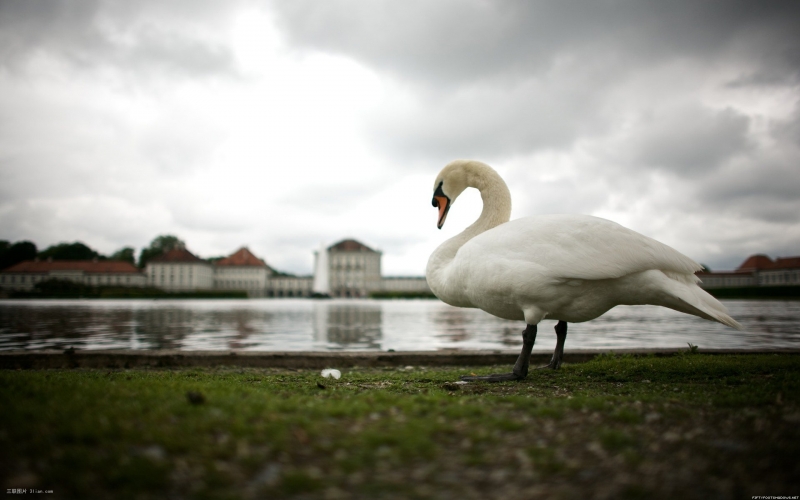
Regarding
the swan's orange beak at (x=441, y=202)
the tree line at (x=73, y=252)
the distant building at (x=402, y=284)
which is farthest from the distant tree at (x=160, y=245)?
the swan's orange beak at (x=441, y=202)

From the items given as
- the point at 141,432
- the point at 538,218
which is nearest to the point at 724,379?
the point at 538,218

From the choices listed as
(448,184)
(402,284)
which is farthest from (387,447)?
(402,284)

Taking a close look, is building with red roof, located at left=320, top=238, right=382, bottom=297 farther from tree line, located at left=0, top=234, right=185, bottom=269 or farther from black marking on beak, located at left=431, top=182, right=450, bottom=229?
black marking on beak, located at left=431, top=182, right=450, bottom=229

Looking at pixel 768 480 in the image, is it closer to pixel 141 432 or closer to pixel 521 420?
pixel 521 420

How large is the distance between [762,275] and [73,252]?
18719 centimetres

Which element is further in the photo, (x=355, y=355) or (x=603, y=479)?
(x=355, y=355)

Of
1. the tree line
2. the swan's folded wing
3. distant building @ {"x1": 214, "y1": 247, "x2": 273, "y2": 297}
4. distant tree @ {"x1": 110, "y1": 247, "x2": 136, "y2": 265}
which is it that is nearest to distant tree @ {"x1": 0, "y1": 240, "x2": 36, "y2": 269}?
the tree line

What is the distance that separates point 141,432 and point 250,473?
2.25ft

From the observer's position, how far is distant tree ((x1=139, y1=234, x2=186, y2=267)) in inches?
5679

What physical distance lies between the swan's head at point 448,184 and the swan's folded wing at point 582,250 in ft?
5.15

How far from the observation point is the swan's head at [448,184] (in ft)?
20.9

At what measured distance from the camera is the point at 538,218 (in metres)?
4.98

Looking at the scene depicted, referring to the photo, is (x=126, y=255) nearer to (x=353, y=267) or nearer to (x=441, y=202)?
(x=353, y=267)

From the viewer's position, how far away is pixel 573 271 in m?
4.52
